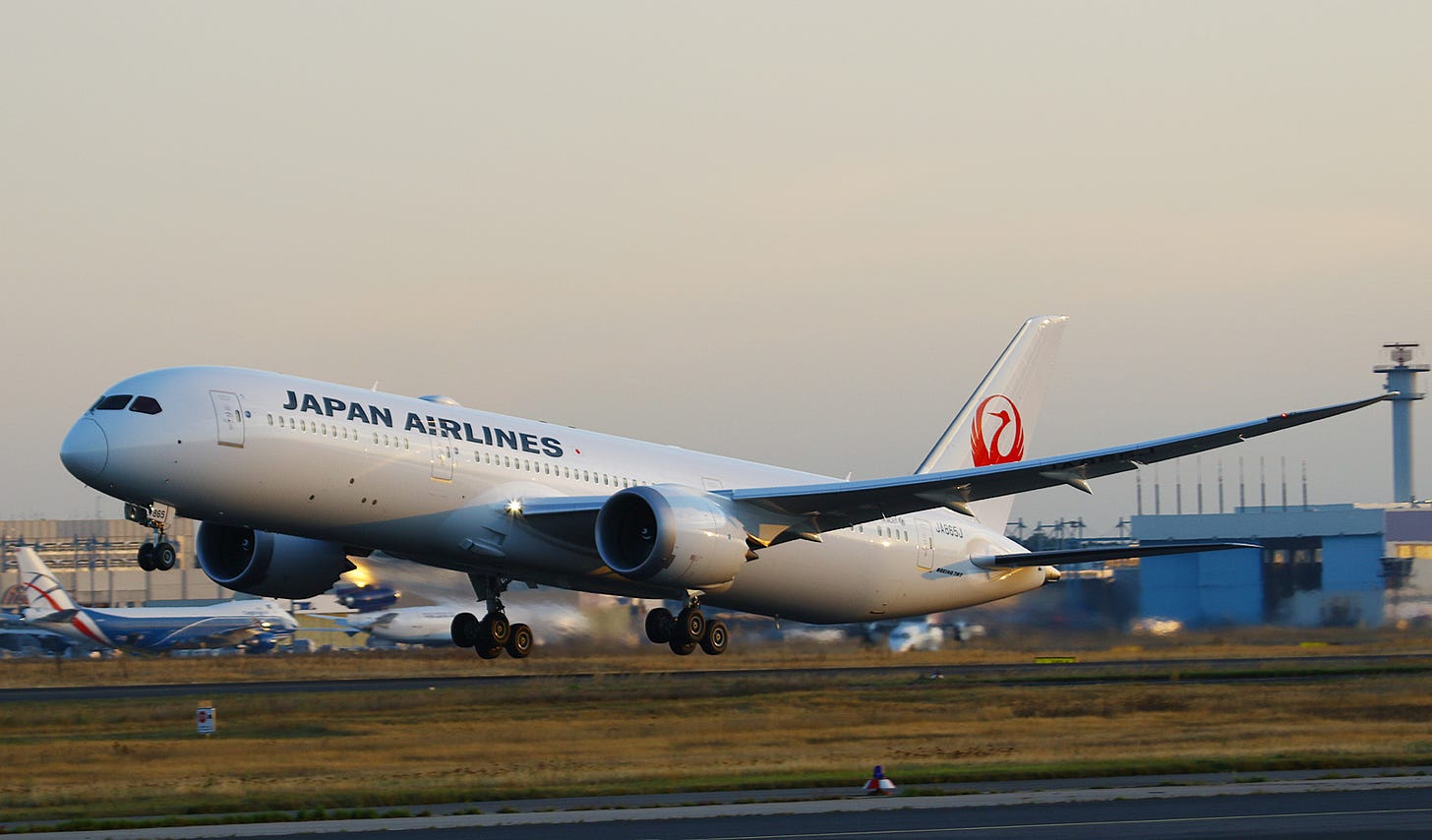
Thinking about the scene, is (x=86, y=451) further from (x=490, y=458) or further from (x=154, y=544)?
(x=490, y=458)

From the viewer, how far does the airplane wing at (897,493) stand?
1128 inches

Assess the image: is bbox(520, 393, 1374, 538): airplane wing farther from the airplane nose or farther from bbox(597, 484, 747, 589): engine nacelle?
the airplane nose

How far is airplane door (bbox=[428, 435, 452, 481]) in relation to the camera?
29.7 metres

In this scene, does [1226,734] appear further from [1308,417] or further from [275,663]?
[275,663]

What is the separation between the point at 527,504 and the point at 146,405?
23.5 ft

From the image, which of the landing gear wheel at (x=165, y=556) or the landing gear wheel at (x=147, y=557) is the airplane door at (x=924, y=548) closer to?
the landing gear wheel at (x=165, y=556)

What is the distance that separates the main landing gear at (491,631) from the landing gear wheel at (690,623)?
3.70 metres

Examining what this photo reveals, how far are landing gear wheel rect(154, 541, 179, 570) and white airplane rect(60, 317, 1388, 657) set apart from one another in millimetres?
98

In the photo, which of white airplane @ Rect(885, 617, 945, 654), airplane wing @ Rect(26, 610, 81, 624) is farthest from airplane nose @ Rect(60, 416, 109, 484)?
airplane wing @ Rect(26, 610, 81, 624)

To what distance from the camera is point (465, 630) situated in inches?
1382

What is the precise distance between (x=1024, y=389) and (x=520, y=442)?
1676 cm

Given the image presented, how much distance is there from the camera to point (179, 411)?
2695 cm

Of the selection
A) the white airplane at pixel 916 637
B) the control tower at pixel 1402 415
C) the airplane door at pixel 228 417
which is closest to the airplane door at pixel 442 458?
the airplane door at pixel 228 417

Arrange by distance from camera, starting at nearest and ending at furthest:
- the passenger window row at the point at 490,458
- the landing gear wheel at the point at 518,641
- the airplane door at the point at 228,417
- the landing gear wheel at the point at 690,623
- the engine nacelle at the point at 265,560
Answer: the airplane door at the point at 228,417 → the passenger window row at the point at 490,458 → the landing gear wheel at the point at 690,623 → the engine nacelle at the point at 265,560 → the landing gear wheel at the point at 518,641
